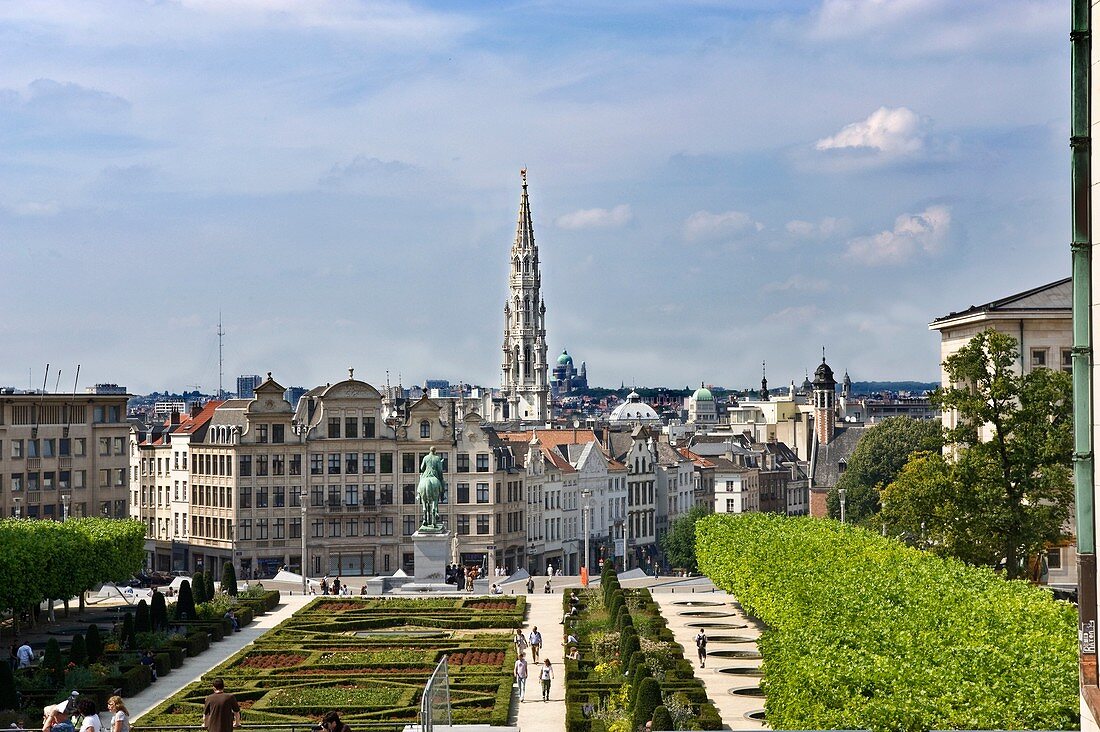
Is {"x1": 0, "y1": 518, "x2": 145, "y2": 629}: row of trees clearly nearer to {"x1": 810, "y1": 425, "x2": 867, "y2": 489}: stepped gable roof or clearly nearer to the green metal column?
the green metal column

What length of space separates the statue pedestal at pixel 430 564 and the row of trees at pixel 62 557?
14.9 metres

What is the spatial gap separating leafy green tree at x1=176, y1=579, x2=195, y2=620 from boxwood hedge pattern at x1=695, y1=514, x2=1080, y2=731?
32.2 meters

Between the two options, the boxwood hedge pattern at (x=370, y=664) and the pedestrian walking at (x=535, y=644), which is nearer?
the boxwood hedge pattern at (x=370, y=664)

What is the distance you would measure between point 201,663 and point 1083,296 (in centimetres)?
5224

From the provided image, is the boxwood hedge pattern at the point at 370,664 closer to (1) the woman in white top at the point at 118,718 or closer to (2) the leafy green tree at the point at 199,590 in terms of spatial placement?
(2) the leafy green tree at the point at 199,590

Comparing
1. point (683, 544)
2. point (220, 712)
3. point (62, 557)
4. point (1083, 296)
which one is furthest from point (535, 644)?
point (683, 544)

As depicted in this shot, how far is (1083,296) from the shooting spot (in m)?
22.2

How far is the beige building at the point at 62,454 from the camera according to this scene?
121 metres

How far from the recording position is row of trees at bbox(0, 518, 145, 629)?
74.3 meters

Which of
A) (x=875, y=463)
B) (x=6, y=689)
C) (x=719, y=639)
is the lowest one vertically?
(x=719, y=639)

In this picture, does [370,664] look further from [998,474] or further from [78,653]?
[998,474]

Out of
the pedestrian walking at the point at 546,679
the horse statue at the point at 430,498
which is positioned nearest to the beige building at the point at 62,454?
the horse statue at the point at 430,498

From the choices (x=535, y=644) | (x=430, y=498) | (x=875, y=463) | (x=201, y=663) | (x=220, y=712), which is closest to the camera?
(x=220, y=712)

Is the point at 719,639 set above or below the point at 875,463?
below
